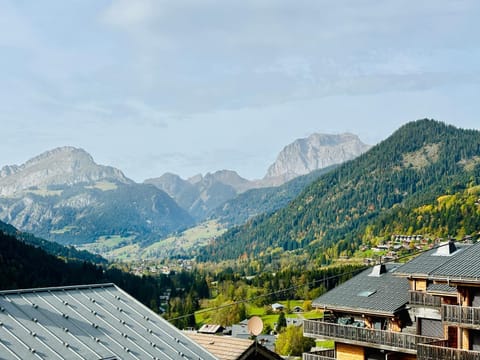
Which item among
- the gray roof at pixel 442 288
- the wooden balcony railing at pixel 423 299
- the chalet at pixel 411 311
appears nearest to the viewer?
the chalet at pixel 411 311

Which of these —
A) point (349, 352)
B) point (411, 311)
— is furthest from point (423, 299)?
point (349, 352)

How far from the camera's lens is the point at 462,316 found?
120 ft

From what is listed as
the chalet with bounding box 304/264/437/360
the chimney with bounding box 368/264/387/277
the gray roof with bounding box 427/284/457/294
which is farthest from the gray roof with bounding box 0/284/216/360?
the chimney with bounding box 368/264/387/277

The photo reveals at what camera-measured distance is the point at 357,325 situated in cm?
4991

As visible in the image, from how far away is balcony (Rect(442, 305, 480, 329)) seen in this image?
3588cm

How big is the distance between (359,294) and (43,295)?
30856mm

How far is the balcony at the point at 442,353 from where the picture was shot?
36406mm

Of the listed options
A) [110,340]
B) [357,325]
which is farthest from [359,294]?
[110,340]

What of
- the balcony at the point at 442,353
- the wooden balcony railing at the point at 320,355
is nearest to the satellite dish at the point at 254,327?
the balcony at the point at 442,353

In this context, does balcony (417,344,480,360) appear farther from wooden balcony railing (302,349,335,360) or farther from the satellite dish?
wooden balcony railing (302,349,335,360)

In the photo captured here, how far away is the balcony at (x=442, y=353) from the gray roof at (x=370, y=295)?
6818mm

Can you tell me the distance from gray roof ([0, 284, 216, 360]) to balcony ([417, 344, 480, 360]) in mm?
17289

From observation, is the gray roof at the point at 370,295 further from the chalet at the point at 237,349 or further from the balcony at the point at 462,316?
the chalet at the point at 237,349

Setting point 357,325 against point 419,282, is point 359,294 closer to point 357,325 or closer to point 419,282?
point 357,325
